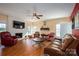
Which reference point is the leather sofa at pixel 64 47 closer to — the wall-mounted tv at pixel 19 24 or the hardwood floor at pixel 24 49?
the hardwood floor at pixel 24 49

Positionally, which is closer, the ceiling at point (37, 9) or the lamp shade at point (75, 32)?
the ceiling at point (37, 9)

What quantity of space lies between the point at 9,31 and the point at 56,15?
127cm

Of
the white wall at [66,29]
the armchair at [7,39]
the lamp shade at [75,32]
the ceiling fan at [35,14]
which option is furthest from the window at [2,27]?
the lamp shade at [75,32]

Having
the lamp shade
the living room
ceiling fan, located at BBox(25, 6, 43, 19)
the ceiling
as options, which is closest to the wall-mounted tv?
the living room

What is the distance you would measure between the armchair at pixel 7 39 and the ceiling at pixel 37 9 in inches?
20.9

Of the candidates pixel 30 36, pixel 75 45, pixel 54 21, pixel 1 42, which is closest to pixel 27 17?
pixel 30 36

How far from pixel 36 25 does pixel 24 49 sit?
687 mm

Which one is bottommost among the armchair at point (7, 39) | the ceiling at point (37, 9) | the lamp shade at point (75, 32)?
the armchair at point (7, 39)

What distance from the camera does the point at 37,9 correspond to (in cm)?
296

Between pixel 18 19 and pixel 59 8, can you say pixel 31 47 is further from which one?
pixel 59 8

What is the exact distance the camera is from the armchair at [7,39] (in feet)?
9.83

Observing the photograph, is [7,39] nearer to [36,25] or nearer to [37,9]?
[36,25]

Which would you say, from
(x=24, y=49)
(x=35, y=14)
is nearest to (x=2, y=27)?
(x=24, y=49)

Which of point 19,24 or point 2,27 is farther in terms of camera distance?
point 19,24
